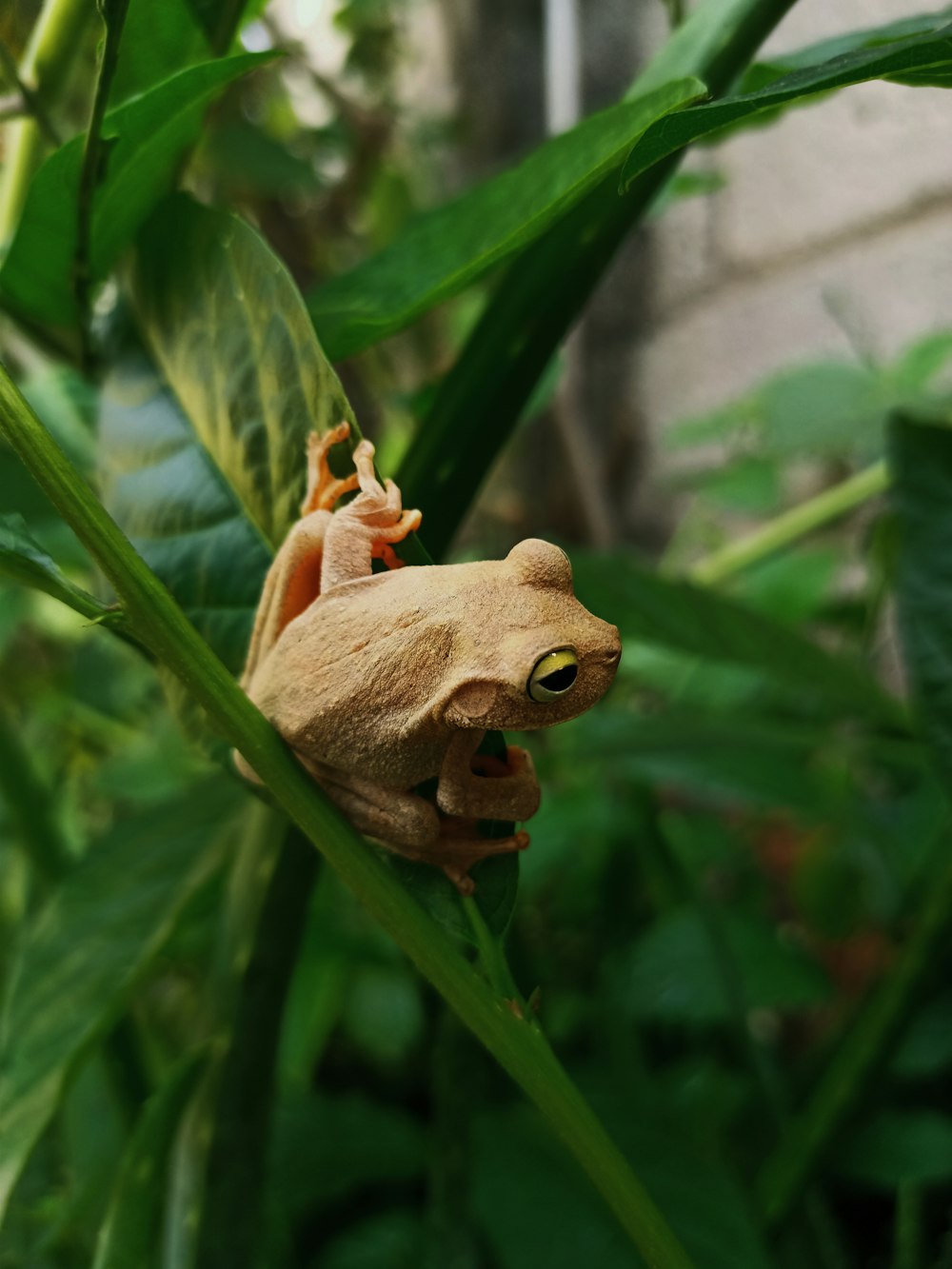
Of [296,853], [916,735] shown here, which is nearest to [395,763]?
[296,853]

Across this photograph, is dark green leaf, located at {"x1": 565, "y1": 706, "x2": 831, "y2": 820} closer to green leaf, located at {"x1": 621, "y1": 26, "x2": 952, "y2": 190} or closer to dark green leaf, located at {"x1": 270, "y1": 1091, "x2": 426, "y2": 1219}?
dark green leaf, located at {"x1": 270, "y1": 1091, "x2": 426, "y2": 1219}

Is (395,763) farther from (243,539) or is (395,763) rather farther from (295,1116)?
(295,1116)

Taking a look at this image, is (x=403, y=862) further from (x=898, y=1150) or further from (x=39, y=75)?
(x=898, y=1150)

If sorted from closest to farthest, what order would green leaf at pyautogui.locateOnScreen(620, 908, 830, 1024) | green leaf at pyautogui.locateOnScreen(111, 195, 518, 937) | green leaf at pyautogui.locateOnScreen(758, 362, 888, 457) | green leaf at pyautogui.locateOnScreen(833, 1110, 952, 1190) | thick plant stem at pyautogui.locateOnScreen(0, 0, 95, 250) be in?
green leaf at pyautogui.locateOnScreen(111, 195, 518, 937)
thick plant stem at pyautogui.locateOnScreen(0, 0, 95, 250)
green leaf at pyautogui.locateOnScreen(833, 1110, 952, 1190)
green leaf at pyautogui.locateOnScreen(620, 908, 830, 1024)
green leaf at pyautogui.locateOnScreen(758, 362, 888, 457)

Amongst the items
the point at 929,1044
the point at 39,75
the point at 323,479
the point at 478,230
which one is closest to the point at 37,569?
the point at 323,479

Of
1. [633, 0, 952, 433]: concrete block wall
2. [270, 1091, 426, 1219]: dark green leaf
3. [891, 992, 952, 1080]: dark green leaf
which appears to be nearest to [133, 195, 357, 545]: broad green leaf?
[270, 1091, 426, 1219]: dark green leaf

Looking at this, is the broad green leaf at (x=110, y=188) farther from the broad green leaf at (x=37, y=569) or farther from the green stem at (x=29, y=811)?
the green stem at (x=29, y=811)
